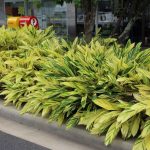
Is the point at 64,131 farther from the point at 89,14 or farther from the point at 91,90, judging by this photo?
the point at 89,14

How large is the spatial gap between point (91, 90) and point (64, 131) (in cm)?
71

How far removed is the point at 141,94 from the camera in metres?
5.33

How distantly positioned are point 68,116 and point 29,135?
2.18 ft

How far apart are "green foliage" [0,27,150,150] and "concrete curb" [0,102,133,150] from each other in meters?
0.09

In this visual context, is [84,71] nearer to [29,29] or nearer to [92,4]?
[92,4]

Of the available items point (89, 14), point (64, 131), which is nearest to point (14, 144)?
point (64, 131)

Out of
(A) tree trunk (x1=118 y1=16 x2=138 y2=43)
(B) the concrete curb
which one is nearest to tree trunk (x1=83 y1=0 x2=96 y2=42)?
(A) tree trunk (x1=118 y1=16 x2=138 y2=43)

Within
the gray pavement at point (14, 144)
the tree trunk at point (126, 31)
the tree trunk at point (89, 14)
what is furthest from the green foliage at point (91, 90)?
the tree trunk at point (126, 31)

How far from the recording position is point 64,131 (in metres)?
5.97

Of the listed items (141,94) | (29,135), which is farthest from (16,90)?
(141,94)

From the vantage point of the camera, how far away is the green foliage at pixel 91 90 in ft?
17.3

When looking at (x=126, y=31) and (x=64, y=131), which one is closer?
(x=64, y=131)

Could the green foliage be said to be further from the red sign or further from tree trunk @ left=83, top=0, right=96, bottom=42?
the red sign

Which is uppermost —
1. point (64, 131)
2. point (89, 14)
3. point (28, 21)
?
point (89, 14)
